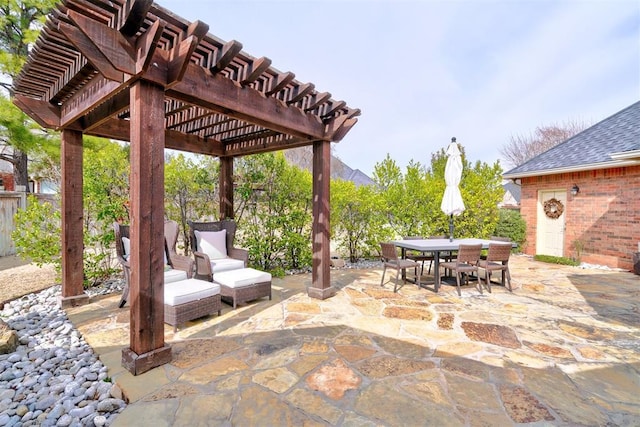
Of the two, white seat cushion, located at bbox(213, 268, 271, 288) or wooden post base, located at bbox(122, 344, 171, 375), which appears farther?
white seat cushion, located at bbox(213, 268, 271, 288)

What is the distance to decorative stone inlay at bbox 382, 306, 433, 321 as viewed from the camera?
13.1 ft

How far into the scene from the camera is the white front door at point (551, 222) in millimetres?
9086

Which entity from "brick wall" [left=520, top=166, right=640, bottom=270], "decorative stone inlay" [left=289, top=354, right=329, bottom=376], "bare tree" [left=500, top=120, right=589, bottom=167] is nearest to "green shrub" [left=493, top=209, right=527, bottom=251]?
"brick wall" [left=520, top=166, right=640, bottom=270]

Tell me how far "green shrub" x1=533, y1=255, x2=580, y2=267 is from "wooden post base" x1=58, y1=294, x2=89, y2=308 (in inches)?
421

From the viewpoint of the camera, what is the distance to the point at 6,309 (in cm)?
418

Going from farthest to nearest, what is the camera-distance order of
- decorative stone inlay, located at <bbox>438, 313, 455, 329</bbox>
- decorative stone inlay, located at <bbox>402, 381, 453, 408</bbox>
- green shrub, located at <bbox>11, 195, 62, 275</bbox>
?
green shrub, located at <bbox>11, 195, 62, 275</bbox>
decorative stone inlay, located at <bbox>438, 313, 455, 329</bbox>
decorative stone inlay, located at <bbox>402, 381, 453, 408</bbox>

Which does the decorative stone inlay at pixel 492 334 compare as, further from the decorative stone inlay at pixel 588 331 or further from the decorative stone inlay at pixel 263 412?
the decorative stone inlay at pixel 263 412

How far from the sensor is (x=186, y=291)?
364cm

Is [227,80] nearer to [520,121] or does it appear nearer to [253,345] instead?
[253,345]

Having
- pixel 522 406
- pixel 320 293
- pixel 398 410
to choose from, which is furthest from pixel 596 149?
pixel 398 410

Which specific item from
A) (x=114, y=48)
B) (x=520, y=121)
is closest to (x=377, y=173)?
(x=114, y=48)

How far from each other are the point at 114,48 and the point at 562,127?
2929cm

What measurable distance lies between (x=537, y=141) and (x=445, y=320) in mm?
26272

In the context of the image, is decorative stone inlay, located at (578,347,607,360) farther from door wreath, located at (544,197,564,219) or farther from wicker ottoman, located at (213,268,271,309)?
door wreath, located at (544,197,564,219)
